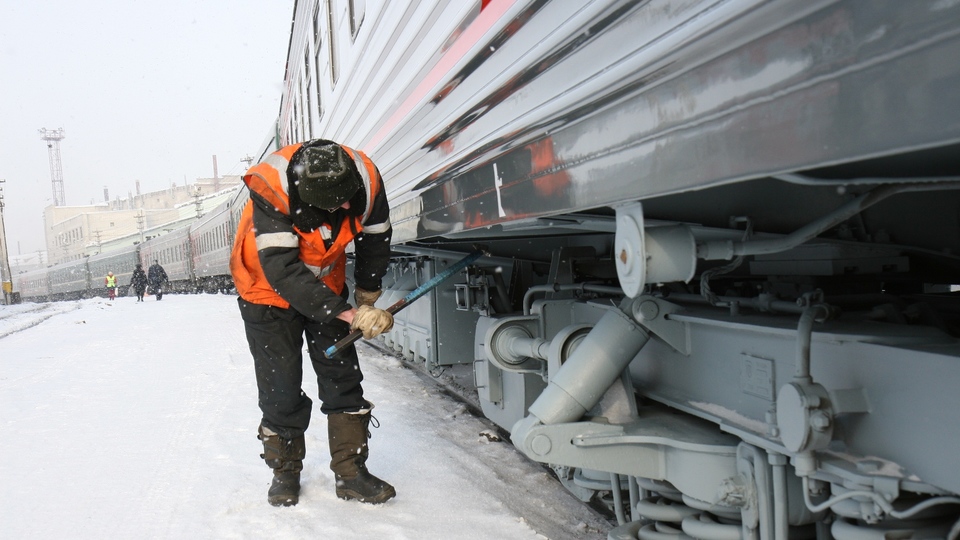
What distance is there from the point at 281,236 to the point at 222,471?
1346 mm

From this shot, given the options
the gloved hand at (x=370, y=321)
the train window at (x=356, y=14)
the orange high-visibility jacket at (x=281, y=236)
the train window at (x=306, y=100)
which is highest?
the train window at (x=306, y=100)

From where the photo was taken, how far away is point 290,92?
8883 mm

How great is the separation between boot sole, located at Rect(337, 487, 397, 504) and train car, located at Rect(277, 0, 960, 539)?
0.69 metres

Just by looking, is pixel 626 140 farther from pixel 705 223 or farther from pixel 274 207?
pixel 274 207

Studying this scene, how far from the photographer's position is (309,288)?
2.66 metres

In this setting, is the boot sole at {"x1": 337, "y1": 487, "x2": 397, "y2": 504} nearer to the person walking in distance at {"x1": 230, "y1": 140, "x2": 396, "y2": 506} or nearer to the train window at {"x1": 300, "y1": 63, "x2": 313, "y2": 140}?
the person walking in distance at {"x1": 230, "y1": 140, "x2": 396, "y2": 506}

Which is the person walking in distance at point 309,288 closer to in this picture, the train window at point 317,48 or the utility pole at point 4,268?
the train window at point 317,48

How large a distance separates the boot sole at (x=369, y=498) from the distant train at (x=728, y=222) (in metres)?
0.72

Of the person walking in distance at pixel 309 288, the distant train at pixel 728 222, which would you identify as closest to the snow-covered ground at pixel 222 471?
the person walking in distance at pixel 309 288

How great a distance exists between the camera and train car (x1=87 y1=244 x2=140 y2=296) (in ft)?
126

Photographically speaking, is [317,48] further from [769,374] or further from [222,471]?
[769,374]

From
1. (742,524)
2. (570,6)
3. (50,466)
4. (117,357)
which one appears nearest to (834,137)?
(570,6)

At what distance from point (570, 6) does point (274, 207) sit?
149cm

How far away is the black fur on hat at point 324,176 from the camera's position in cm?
252
